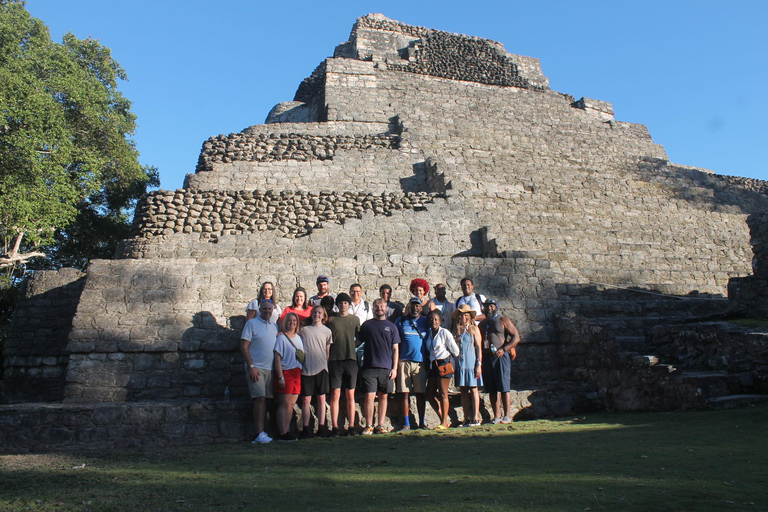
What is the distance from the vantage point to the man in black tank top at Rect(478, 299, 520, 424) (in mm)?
6941

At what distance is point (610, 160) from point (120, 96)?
64.6 ft

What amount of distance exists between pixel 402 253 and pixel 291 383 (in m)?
4.75

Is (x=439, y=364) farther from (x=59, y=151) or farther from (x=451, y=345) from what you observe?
(x=59, y=151)

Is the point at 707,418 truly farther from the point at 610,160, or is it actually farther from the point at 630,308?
the point at 610,160

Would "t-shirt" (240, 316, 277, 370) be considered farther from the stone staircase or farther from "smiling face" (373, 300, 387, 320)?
the stone staircase

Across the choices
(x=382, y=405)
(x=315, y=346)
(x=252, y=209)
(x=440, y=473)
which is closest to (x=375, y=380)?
(x=382, y=405)

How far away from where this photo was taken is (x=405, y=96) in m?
20.1

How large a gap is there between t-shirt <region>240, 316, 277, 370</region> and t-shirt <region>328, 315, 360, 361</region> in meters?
0.69

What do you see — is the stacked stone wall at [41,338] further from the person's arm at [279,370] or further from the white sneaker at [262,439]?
the person's arm at [279,370]

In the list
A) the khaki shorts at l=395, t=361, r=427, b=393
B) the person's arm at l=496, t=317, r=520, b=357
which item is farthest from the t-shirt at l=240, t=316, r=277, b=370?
the person's arm at l=496, t=317, r=520, b=357

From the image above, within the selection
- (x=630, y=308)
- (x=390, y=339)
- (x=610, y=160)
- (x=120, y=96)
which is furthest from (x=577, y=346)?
(x=120, y=96)

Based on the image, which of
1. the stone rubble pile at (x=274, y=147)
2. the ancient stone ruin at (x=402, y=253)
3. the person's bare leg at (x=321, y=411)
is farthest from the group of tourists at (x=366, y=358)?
Answer: the stone rubble pile at (x=274, y=147)

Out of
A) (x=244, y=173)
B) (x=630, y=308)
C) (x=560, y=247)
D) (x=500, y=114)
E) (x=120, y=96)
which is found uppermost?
(x=120, y=96)

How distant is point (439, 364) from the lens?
22.0 feet
